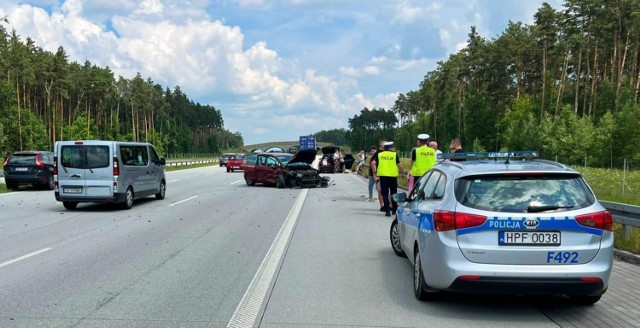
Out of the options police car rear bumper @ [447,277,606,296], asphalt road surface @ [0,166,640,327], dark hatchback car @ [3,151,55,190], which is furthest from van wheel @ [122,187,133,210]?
police car rear bumper @ [447,277,606,296]

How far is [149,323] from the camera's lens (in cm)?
511

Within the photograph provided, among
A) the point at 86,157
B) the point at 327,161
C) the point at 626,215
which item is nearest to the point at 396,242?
the point at 626,215

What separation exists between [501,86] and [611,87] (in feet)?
73.6

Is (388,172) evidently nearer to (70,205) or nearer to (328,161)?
(70,205)

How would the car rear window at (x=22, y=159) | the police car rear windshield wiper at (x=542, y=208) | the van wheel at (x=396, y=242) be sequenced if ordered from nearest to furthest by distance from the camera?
the police car rear windshield wiper at (x=542, y=208)
the van wheel at (x=396, y=242)
the car rear window at (x=22, y=159)

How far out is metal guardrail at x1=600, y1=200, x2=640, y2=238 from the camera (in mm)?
8586

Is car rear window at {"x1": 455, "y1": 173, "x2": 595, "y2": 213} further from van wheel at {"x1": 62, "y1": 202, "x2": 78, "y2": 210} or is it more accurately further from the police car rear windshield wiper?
van wheel at {"x1": 62, "y1": 202, "x2": 78, "y2": 210}

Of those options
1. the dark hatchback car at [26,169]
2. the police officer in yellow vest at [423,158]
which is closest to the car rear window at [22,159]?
the dark hatchback car at [26,169]

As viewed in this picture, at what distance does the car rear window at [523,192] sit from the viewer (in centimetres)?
535

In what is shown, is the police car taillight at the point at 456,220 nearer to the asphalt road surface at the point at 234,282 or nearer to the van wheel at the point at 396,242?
the asphalt road surface at the point at 234,282

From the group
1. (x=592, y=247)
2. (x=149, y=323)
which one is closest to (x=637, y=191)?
(x=592, y=247)

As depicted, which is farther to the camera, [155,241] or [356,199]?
[356,199]

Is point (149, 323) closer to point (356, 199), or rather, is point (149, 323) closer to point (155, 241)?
point (155, 241)

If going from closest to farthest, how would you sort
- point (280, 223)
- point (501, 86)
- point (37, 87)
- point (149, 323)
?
1. point (149, 323)
2. point (280, 223)
3. point (501, 86)
4. point (37, 87)
